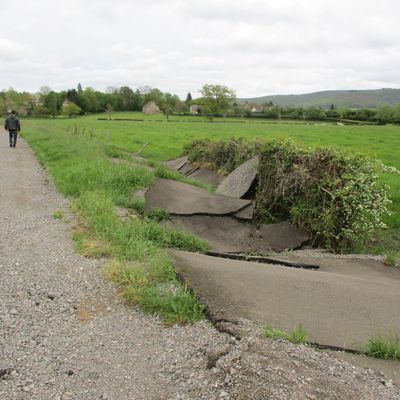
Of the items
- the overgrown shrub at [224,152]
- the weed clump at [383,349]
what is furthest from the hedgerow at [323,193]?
the weed clump at [383,349]

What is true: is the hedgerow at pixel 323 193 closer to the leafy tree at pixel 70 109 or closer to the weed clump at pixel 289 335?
the weed clump at pixel 289 335

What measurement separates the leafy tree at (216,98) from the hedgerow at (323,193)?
3543 inches

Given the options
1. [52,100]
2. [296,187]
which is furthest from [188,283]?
[52,100]

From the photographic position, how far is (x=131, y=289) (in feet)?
18.6

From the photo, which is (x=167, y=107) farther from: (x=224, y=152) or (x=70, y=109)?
(x=224, y=152)

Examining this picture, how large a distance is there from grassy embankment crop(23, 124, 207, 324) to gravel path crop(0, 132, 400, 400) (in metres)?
0.25

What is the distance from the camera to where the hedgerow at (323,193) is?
32.1 ft

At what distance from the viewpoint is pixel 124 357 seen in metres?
4.44

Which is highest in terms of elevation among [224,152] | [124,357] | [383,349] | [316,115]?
[316,115]

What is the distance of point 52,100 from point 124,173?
363ft

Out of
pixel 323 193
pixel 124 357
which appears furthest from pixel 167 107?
pixel 124 357

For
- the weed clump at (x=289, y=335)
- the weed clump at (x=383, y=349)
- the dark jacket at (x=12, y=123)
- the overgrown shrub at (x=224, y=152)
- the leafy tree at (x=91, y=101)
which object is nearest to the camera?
the weed clump at (x=383, y=349)

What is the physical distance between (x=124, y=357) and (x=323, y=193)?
7291 mm

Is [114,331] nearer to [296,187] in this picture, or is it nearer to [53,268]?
[53,268]
